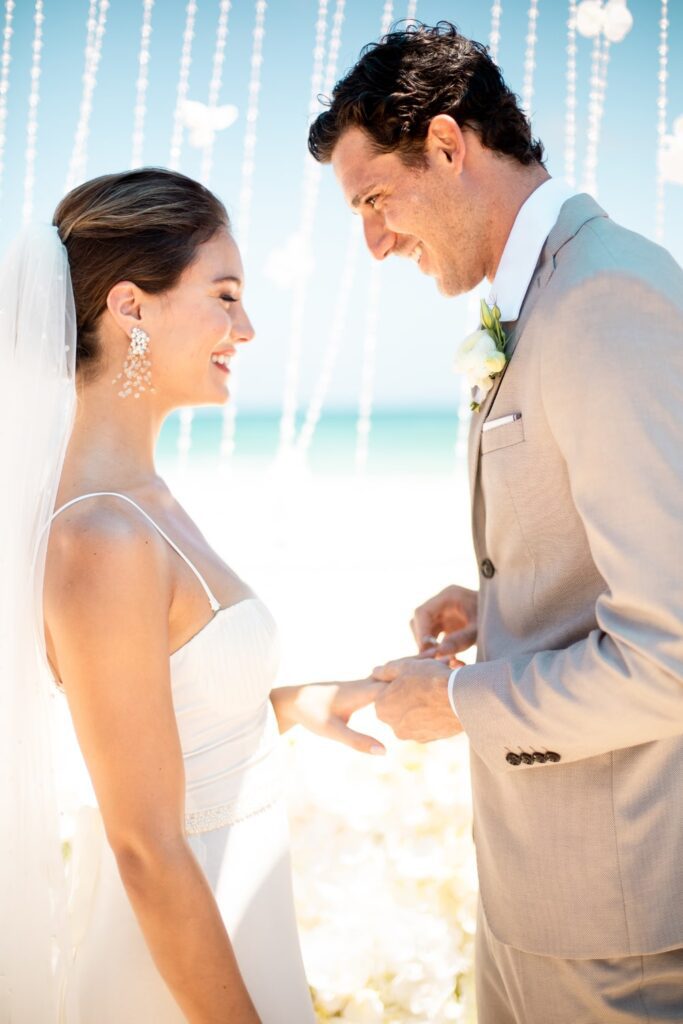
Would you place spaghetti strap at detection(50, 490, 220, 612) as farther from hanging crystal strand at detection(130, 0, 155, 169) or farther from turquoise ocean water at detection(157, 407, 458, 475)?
turquoise ocean water at detection(157, 407, 458, 475)

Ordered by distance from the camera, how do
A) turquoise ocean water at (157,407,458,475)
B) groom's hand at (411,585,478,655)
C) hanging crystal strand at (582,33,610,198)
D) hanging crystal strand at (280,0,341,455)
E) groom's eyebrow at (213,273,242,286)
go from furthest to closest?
1. turquoise ocean water at (157,407,458,475)
2. hanging crystal strand at (582,33,610,198)
3. hanging crystal strand at (280,0,341,455)
4. groom's hand at (411,585,478,655)
5. groom's eyebrow at (213,273,242,286)

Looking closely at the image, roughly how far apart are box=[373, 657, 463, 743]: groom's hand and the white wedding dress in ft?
1.00

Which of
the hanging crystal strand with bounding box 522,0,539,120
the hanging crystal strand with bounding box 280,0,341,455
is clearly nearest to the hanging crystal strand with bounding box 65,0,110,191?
the hanging crystal strand with bounding box 280,0,341,455

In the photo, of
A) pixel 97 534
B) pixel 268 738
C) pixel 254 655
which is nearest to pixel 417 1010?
pixel 268 738

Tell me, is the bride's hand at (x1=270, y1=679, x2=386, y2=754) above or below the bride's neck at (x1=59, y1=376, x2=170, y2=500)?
below

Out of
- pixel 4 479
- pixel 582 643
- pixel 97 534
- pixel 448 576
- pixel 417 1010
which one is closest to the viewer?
pixel 582 643

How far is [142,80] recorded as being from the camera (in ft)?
22.6

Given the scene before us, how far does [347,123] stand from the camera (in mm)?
2352

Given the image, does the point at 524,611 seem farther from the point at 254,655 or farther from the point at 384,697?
the point at 254,655

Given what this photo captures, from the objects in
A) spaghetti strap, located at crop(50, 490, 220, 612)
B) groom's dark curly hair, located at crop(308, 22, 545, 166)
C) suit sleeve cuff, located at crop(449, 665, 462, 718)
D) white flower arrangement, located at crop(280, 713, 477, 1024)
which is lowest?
white flower arrangement, located at crop(280, 713, 477, 1024)

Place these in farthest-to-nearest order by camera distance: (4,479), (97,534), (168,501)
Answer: (168,501) → (4,479) → (97,534)

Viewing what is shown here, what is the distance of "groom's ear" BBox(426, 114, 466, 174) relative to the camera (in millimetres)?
2186

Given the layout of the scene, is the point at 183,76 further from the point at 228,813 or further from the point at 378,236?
the point at 228,813

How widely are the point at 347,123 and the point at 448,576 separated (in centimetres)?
726
